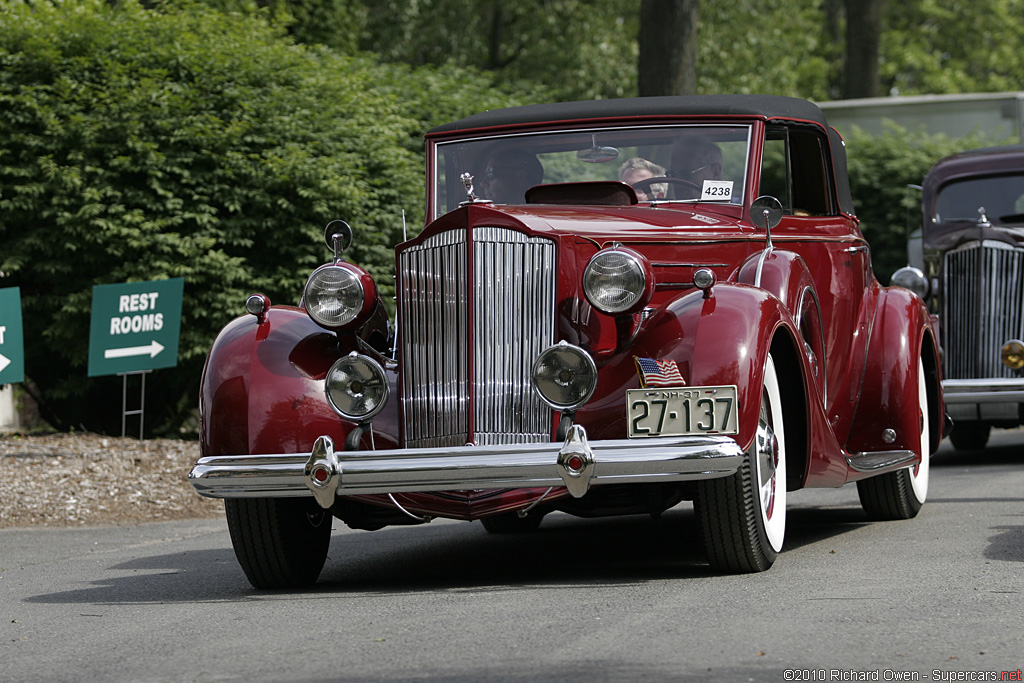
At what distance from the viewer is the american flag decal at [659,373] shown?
5.30 m

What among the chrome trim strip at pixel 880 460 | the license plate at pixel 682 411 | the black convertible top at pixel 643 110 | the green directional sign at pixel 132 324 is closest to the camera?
the license plate at pixel 682 411

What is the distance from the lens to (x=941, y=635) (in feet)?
14.0

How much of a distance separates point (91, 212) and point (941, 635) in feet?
30.6

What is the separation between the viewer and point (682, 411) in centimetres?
518

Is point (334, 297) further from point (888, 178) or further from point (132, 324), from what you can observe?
point (888, 178)

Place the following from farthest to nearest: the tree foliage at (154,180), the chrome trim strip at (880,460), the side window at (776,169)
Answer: the tree foliage at (154,180), the side window at (776,169), the chrome trim strip at (880,460)

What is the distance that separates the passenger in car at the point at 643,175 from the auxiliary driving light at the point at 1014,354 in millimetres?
5634

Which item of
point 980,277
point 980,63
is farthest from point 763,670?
point 980,63

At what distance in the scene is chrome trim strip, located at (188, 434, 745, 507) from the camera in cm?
501

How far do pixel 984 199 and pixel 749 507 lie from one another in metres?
8.09

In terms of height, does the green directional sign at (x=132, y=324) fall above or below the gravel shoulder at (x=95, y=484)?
above

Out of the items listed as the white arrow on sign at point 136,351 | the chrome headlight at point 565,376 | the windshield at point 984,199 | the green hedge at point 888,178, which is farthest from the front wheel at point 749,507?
the green hedge at point 888,178

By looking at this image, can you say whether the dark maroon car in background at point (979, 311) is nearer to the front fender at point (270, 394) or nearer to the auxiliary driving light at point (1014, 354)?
the auxiliary driving light at point (1014, 354)

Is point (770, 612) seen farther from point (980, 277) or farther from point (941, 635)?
point (980, 277)
